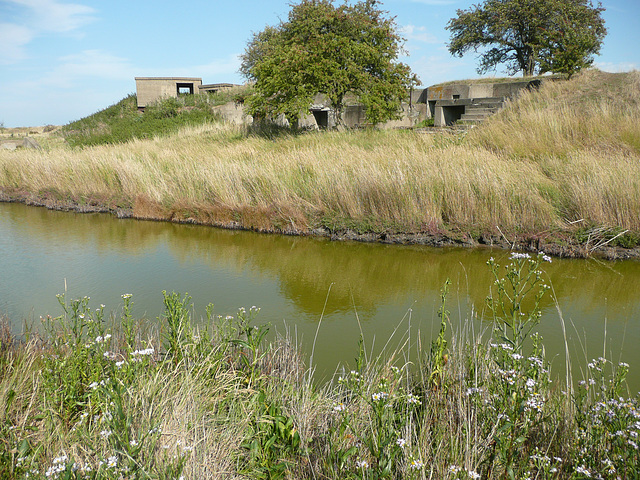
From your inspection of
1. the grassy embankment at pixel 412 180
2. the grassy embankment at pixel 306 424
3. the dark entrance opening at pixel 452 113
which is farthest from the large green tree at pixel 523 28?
the grassy embankment at pixel 306 424

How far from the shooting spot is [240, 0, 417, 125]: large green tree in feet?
49.9

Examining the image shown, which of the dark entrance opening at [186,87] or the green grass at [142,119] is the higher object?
the dark entrance opening at [186,87]

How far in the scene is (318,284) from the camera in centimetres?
681

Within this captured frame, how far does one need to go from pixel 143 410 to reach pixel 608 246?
723 centimetres

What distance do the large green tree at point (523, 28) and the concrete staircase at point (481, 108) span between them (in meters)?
7.47

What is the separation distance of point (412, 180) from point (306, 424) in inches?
263

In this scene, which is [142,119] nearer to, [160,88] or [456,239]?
[160,88]

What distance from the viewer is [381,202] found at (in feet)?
29.7

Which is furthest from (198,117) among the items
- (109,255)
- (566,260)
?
(566,260)

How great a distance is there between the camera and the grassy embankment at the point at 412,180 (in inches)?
318

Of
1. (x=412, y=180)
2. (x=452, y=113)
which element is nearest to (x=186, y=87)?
(x=452, y=113)

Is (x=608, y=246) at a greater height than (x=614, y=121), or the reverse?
(x=614, y=121)

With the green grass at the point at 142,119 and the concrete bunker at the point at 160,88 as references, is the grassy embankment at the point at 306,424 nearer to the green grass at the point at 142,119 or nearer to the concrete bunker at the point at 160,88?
the green grass at the point at 142,119

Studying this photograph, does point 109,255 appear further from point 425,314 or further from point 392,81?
point 392,81
